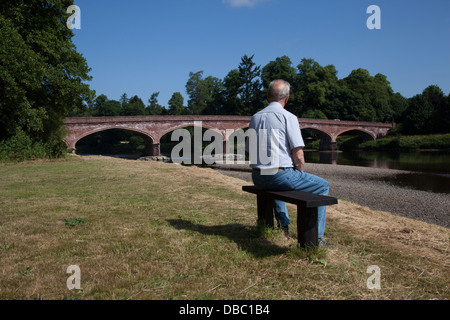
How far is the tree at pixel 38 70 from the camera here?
1355 cm

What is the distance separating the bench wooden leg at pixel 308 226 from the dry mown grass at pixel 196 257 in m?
0.12

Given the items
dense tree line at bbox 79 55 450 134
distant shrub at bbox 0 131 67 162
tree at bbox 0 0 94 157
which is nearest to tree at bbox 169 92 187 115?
dense tree line at bbox 79 55 450 134

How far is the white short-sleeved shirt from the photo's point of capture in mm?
3408

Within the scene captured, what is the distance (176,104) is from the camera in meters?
85.0

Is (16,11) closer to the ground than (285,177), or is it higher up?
higher up

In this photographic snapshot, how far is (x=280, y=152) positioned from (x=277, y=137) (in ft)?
0.56

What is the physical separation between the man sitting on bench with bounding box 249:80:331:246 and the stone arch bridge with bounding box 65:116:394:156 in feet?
118

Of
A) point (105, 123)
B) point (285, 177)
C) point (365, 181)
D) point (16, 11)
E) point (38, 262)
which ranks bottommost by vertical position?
point (365, 181)

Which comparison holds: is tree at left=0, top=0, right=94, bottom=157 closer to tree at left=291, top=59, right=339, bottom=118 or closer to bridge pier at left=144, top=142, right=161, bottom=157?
bridge pier at left=144, top=142, right=161, bottom=157

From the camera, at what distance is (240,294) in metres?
2.51

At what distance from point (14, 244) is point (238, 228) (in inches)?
109
